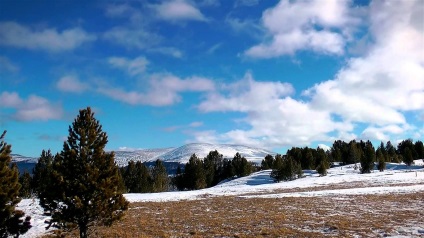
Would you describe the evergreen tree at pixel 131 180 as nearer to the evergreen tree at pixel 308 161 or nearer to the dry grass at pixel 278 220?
the dry grass at pixel 278 220

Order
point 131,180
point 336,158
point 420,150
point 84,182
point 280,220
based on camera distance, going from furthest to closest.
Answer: point 336,158 → point 420,150 → point 131,180 → point 280,220 → point 84,182

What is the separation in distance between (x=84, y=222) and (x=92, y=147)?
4.19 meters

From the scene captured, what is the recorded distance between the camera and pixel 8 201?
63.7 ft

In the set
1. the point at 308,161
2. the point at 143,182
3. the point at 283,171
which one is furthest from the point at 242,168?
the point at 143,182

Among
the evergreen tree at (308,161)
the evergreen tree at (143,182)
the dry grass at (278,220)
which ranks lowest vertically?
the dry grass at (278,220)

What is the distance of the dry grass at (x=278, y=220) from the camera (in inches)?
881

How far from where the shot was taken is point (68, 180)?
18.3m

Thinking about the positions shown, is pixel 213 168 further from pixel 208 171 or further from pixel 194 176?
pixel 194 176

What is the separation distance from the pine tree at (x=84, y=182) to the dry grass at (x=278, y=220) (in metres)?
2.10

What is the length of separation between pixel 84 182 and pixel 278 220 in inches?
606

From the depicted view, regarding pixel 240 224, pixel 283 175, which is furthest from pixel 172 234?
pixel 283 175

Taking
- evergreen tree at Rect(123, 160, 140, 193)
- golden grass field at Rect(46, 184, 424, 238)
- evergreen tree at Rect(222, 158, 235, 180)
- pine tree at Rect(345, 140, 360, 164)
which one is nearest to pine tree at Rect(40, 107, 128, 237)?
golden grass field at Rect(46, 184, 424, 238)

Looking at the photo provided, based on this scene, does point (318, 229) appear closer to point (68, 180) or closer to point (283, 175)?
point (68, 180)

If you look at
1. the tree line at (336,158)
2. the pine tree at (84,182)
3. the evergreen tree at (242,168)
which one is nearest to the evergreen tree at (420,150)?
the tree line at (336,158)
